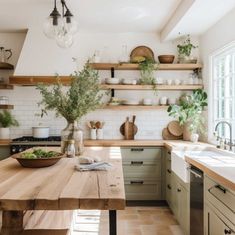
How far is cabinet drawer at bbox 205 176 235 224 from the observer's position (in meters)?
1.98

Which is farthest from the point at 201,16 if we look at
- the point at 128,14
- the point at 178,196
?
the point at 178,196

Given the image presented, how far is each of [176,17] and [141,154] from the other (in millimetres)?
1935

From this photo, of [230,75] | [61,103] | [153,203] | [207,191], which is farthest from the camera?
[153,203]

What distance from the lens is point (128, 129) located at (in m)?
5.21

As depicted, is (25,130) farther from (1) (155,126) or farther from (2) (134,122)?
(1) (155,126)

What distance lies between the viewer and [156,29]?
5.02 m

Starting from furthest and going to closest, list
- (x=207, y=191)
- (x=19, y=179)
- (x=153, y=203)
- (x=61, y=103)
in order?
(x=153, y=203) → (x=61, y=103) → (x=207, y=191) → (x=19, y=179)

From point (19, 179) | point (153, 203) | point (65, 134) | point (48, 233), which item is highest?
point (65, 134)

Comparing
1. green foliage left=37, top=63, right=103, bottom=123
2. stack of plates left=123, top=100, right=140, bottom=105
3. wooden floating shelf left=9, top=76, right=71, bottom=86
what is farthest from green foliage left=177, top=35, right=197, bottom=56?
green foliage left=37, top=63, right=103, bottom=123

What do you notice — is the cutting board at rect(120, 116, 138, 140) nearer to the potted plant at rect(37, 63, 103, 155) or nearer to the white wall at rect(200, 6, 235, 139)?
the white wall at rect(200, 6, 235, 139)

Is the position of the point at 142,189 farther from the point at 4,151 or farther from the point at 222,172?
the point at 222,172

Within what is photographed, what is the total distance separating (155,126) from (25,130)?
6.98ft

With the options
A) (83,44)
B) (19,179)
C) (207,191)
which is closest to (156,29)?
(83,44)

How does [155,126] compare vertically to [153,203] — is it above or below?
above
